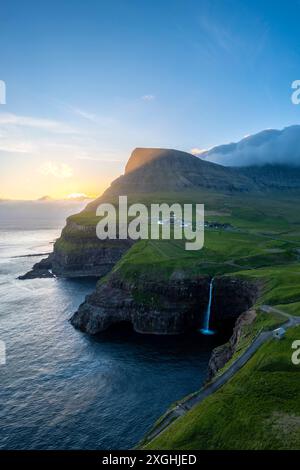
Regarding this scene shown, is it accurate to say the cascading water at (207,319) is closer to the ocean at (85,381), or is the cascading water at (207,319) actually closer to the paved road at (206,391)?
the ocean at (85,381)

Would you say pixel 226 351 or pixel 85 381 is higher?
pixel 226 351

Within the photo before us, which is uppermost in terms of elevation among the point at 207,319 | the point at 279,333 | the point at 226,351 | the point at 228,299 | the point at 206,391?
the point at 279,333

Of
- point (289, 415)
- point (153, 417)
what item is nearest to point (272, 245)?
point (153, 417)

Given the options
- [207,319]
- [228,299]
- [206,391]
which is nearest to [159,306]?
[207,319]

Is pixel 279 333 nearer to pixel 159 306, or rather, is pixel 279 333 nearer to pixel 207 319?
pixel 207 319

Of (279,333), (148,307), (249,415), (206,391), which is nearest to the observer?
(249,415)

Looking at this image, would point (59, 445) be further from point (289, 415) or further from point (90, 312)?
point (90, 312)
